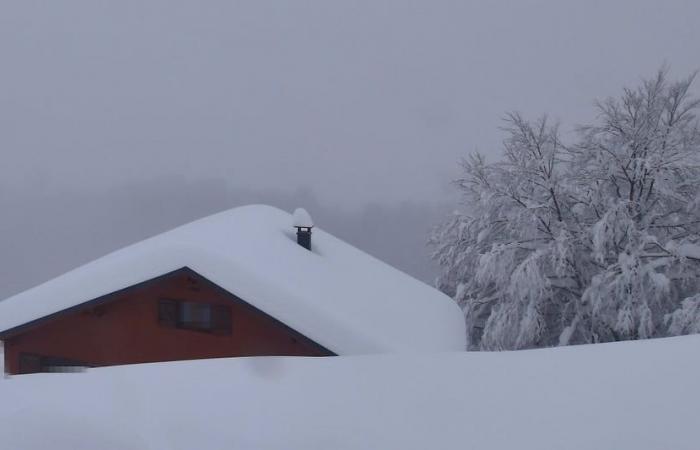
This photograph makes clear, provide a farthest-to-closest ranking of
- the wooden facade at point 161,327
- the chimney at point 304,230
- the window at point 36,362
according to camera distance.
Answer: the chimney at point 304,230
the window at point 36,362
the wooden facade at point 161,327

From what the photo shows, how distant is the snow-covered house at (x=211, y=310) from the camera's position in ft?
29.0

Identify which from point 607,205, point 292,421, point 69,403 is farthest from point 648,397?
point 607,205

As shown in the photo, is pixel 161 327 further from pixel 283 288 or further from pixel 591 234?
pixel 591 234

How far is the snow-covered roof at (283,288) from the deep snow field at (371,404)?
5.96 metres

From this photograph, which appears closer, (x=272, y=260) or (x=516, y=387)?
(x=516, y=387)

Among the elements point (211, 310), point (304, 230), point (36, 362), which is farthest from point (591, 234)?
point (36, 362)

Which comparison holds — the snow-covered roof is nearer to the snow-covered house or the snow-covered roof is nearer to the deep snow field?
the snow-covered house

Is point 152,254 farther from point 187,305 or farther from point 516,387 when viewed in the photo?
point 516,387

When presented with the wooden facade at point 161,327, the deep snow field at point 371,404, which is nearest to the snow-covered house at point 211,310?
the wooden facade at point 161,327

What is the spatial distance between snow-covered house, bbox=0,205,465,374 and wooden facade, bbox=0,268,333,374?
0.06ft

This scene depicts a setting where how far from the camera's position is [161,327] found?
33.9 ft

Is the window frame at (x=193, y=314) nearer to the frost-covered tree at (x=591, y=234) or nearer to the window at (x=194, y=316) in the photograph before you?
the window at (x=194, y=316)

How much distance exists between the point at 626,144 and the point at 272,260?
10.8 metres

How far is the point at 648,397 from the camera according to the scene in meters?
2.01
